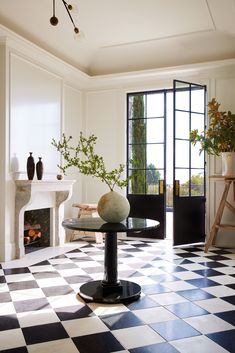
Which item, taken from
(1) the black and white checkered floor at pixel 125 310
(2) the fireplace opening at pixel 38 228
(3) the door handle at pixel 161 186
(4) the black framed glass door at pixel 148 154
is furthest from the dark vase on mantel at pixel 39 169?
(3) the door handle at pixel 161 186

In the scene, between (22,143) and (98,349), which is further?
(22,143)

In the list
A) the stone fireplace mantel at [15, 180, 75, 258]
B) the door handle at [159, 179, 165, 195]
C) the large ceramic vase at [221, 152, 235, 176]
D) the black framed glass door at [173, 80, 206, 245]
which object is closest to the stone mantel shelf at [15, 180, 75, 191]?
the stone fireplace mantel at [15, 180, 75, 258]

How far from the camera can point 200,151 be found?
5375 millimetres

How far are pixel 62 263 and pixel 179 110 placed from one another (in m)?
2.89

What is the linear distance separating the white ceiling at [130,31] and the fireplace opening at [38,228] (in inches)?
A: 100

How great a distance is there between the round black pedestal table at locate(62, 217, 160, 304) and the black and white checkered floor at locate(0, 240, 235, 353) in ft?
0.26

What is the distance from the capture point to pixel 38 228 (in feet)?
18.1

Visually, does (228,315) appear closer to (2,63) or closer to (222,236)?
(222,236)

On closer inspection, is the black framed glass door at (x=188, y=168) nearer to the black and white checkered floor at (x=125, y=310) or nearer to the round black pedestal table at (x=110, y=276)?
the black and white checkered floor at (x=125, y=310)

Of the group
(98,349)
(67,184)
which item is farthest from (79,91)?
(98,349)

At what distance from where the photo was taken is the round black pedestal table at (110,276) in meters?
3.03

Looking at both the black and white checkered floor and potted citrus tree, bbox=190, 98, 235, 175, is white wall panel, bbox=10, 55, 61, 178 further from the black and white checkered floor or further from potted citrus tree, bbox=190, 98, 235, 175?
potted citrus tree, bbox=190, 98, 235, 175

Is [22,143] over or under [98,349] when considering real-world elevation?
over

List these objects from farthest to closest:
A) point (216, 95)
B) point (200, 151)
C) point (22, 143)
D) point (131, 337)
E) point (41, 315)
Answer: point (216, 95), point (200, 151), point (22, 143), point (41, 315), point (131, 337)
